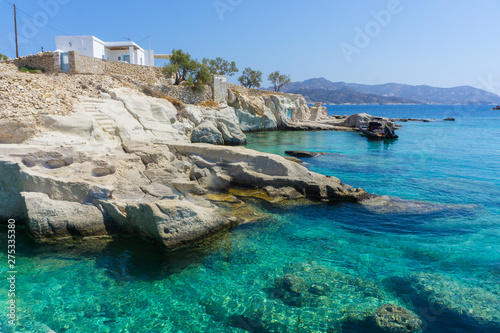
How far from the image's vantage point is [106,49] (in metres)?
46.5

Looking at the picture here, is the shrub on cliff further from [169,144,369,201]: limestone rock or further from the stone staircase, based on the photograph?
[169,144,369,201]: limestone rock

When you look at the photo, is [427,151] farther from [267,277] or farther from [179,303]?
[179,303]

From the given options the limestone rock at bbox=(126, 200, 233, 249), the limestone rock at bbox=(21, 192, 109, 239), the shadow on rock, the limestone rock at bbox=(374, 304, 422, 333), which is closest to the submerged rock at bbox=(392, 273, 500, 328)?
the shadow on rock

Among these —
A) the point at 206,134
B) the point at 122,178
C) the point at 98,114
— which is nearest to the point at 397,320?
the point at 122,178

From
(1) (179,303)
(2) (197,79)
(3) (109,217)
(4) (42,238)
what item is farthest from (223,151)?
(2) (197,79)

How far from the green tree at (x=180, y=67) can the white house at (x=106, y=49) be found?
10.8 metres

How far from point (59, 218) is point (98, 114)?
8.65 m

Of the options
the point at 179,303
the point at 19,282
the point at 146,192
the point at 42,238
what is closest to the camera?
the point at 179,303

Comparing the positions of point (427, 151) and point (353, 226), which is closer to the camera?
point (353, 226)

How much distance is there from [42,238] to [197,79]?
32.1m

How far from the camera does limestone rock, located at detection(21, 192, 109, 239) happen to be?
9734 millimetres

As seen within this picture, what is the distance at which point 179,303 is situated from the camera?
23.5 feet

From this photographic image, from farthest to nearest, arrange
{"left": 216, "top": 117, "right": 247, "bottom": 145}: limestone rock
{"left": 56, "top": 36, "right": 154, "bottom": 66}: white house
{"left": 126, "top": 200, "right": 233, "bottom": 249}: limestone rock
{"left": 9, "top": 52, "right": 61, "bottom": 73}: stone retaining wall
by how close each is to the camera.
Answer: {"left": 56, "top": 36, "right": 154, "bottom": 66}: white house → {"left": 216, "top": 117, "right": 247, "bottom": 145}: limestone rock → {"left": 9, "top": 52, "right": 61, "bottom": 73}: stone retaining wall → {"left": 126, "top": 200, "right": 233, "bottom": 249}: limestone rock

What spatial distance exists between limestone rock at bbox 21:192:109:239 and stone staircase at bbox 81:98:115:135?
22.3 ft
